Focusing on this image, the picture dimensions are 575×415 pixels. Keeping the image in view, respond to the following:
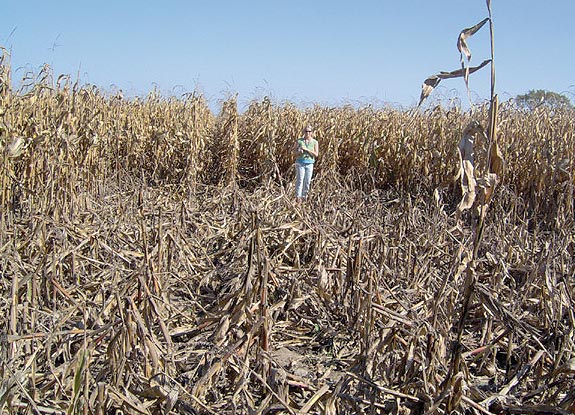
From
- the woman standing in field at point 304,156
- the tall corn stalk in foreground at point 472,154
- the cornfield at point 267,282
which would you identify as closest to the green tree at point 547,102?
the cornfield at point 267,282

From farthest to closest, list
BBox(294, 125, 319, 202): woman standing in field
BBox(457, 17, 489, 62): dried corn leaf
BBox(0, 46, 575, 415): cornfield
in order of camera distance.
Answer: BBox(294, 125, 319, 202): woman standing in field < BBox(0, 46, 575, 415): cornfield < BBox(457, 17, 489, 62): dried corn leaf

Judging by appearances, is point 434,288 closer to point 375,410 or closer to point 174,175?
point 375,410

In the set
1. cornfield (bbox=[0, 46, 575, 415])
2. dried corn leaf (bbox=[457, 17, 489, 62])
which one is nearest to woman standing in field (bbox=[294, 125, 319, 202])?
cornfield (bbox=[0, 46, 575, 415])

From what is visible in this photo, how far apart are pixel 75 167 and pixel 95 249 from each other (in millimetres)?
2789

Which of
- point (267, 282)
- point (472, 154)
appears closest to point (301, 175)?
point (267, 282)

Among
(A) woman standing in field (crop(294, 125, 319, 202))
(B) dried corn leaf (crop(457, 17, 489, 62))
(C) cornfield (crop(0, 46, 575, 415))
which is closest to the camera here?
(B) dried corn leaf (crop(457, 17, 489, 62))

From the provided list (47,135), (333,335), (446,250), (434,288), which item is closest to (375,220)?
(446,250)

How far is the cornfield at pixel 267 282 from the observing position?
263 centimetres

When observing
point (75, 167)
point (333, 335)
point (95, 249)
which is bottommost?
point (333, 335)

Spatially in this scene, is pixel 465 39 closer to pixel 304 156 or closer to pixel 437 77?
pixel 437 77

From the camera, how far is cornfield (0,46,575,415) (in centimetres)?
263

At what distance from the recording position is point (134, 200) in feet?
20.9

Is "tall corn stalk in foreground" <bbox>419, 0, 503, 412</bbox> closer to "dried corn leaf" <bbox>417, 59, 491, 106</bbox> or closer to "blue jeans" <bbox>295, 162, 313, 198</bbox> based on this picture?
"dried corn leaf" <bbox>417, 59, 491, 106</bbox>

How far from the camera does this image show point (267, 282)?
3777 millimetres
